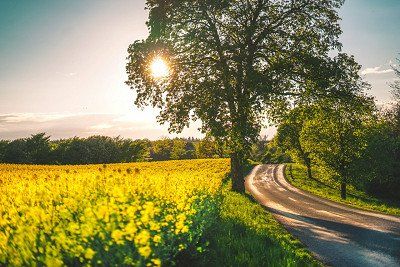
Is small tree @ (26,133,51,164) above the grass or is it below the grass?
above

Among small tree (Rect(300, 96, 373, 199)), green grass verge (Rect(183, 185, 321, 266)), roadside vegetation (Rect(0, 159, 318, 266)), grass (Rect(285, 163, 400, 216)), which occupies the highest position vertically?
small tree (Rect(300, 96, 373, 199))

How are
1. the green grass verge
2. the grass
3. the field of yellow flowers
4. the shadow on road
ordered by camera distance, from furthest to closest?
the grass → the shadow on road → the green grass verge → the field of yellow flowers

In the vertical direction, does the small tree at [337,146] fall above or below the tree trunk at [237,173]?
above

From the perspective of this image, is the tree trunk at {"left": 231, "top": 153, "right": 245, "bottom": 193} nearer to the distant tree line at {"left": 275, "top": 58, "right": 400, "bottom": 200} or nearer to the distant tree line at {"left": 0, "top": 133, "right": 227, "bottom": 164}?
the distant tree line at {"left": 275, "top": 58, "right": 400, "bottom": 200}

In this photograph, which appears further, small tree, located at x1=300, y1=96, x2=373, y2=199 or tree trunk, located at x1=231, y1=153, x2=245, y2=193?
small tree, located at x1=300, y1=96, x2=373, y2=199

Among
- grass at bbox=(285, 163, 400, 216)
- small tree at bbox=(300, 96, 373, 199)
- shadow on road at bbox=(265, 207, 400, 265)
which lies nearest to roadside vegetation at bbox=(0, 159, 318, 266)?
shadow on road at bbox=(265, 207, 400, 265)

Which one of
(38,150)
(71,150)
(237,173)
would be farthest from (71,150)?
(237,173)

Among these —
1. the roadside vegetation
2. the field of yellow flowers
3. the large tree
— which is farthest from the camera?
the large tree

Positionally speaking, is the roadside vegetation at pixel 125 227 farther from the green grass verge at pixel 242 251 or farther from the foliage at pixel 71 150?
the foliage at pixel 71 150

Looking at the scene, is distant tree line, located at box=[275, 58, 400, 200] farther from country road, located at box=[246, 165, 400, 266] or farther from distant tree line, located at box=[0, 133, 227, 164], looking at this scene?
distant tree line, located at box=[0, 133, 227, 164]

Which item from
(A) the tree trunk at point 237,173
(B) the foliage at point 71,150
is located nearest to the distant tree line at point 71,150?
(B) the foliage at point 71,150

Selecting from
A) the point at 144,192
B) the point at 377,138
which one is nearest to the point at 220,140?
the point at 144,192

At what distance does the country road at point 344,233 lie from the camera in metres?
11.4

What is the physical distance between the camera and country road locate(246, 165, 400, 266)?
37.4ft
